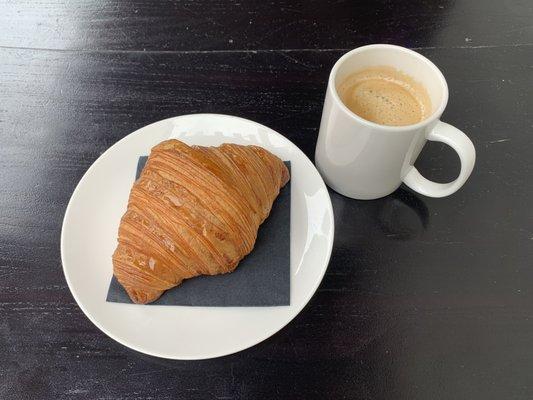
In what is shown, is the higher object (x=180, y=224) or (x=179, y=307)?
(x=180, y=224)

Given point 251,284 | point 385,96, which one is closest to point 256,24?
point 385,96

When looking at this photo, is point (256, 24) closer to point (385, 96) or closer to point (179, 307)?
point (385, 96)

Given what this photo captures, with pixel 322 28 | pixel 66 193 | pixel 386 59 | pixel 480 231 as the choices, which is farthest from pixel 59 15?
pixel 480 231

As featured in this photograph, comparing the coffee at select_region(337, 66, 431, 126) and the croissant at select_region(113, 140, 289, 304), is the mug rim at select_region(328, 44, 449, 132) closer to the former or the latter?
the coffee at select_region(337, 66, 431, 126)

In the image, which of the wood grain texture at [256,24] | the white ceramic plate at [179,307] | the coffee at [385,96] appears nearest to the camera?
the white ceramic plate at [179,307]

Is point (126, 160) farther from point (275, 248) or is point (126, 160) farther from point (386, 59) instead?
point (386, 59)

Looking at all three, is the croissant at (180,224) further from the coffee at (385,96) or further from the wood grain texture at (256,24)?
the wood grain texture at (256,24)

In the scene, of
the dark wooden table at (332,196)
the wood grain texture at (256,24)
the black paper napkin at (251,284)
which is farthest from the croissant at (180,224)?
the wood grain texture at (256,24)
